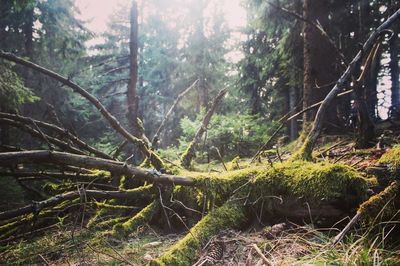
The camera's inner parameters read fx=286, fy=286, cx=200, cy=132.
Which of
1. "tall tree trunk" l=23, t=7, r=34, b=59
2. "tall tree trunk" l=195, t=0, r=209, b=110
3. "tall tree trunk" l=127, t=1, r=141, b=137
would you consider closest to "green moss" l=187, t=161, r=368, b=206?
"tall tree trunk" l=127, t=1, r=141, b=137

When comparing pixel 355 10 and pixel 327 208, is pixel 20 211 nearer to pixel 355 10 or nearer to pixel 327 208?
pixel 327 208

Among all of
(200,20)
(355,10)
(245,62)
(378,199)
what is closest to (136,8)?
(245,62)

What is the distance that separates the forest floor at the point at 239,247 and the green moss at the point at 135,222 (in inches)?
4.0

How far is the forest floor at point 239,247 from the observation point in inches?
72.6

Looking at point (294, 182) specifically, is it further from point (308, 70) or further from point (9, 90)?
point (9, 90)

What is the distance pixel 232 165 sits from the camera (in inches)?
168

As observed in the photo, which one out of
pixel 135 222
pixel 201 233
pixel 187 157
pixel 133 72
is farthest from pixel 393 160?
pixel 133 72

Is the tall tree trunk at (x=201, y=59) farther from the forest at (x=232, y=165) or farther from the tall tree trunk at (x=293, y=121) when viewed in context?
the tall tree trunk at (x=293, y=121)

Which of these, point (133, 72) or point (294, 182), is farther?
point (133, 72)

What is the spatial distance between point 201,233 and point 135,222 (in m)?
0.99

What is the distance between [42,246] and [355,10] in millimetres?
10402

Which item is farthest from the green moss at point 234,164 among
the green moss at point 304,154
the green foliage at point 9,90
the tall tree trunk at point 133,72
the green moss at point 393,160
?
the tall tree trunk at point 133,72

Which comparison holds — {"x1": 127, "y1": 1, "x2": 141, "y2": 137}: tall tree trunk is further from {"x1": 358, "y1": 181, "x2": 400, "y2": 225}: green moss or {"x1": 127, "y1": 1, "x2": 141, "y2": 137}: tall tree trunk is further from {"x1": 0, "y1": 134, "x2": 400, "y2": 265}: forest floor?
{"x1": 358, "y1": 181, "x2": 400, "y2": 225}: green moss

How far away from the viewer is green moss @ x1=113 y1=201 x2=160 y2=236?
3.22 metres
